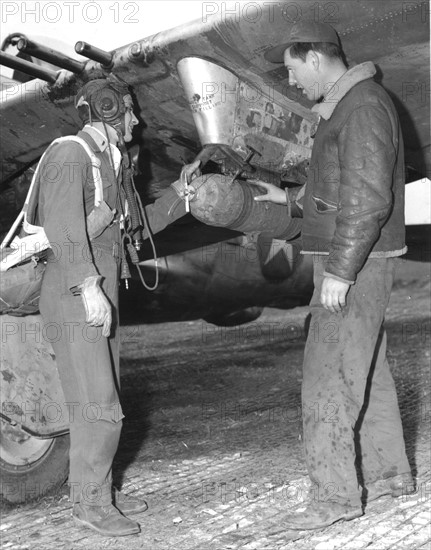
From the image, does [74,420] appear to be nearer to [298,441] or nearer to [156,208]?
[156,208]

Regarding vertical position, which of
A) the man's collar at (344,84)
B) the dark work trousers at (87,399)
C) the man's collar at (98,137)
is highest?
the man's collar at (344,84)

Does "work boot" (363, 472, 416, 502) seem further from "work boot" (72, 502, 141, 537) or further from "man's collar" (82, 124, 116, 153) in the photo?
"man's collar" (82, 124, 116, 153)

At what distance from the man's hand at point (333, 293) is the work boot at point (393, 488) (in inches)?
32.4

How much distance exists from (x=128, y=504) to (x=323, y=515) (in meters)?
0.95

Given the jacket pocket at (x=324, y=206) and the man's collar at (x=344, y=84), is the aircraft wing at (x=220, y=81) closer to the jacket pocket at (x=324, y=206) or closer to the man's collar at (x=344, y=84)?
the man's collar at (x=344, y=84)

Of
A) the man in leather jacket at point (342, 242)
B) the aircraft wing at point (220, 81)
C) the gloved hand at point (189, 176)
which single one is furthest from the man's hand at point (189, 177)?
the man in leather jacket at point (342, 242)

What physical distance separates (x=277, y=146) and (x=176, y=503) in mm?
1665

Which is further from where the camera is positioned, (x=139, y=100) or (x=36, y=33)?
(x=36, y=33)

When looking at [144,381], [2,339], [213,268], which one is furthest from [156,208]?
[144,381]

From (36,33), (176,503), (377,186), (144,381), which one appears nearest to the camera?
(377,186)

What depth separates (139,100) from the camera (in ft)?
11.7

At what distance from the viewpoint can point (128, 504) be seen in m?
3.29

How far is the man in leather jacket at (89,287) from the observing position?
298cm

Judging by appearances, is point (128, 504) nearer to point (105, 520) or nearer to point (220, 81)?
point (105, 520)
